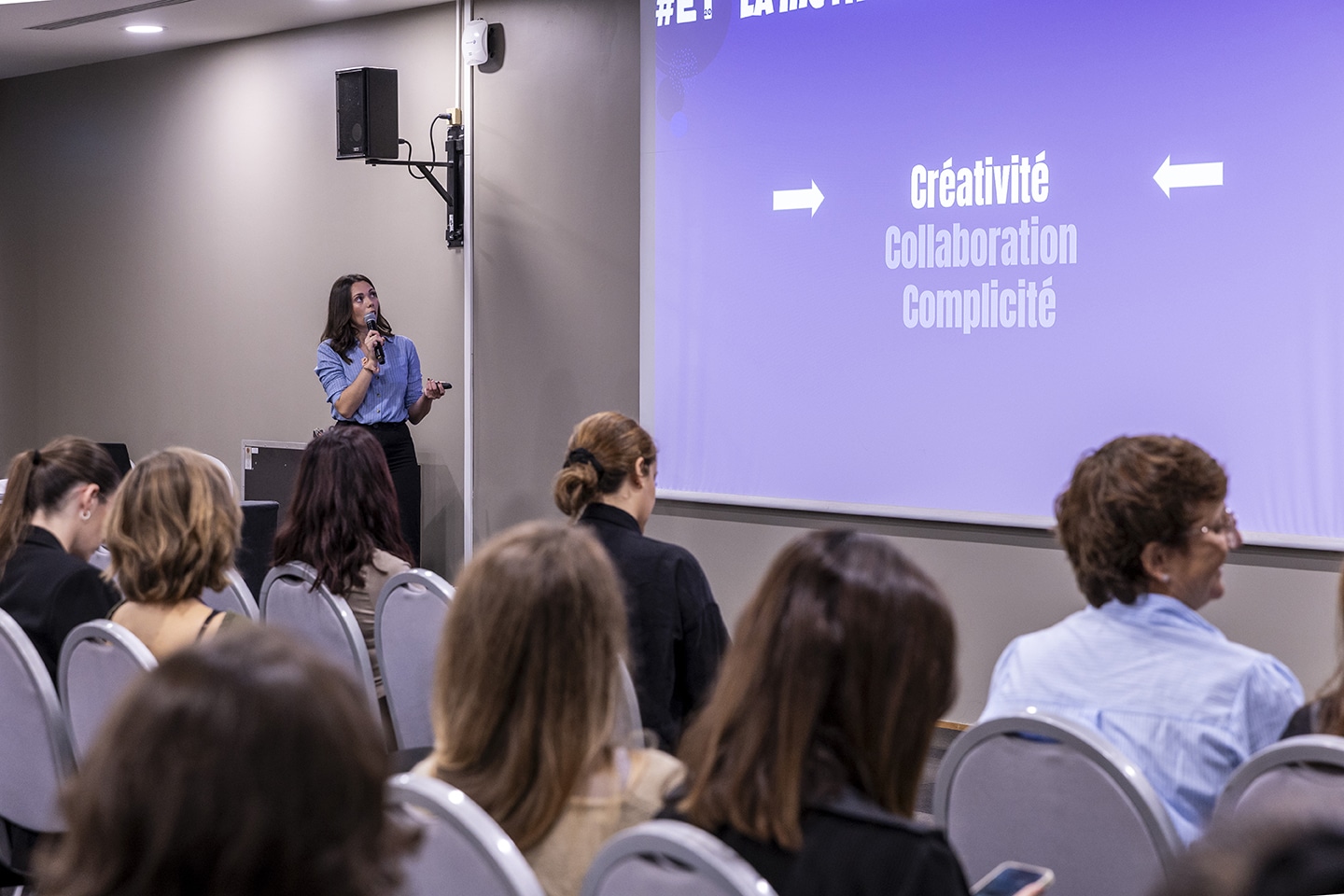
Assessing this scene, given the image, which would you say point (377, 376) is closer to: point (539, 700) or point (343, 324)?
point (343, 324)

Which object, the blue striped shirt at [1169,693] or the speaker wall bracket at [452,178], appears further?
the speaker wall bracket at [452,178]

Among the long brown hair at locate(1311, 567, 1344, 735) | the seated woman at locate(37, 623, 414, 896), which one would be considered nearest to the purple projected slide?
the long brown hair at locate(1311, 567, 1344, 735)

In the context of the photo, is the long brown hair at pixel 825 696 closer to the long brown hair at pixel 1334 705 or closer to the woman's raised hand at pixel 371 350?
the long brown hair at pixel 1334 705

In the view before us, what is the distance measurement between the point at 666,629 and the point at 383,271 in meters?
4.50

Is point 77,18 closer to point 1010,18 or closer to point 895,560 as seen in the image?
point 1010,18

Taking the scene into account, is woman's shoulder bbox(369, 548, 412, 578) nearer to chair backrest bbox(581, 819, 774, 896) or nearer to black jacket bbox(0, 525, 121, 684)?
black jacket bbox(0, 525, 121, 684)

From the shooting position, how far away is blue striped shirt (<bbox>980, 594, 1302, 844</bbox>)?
6.73 ft

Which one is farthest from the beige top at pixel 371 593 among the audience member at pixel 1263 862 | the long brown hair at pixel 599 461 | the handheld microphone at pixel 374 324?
the handheld microphone at pixel 374 324

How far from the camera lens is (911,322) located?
197 inches

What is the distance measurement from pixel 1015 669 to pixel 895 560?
2.90 feet

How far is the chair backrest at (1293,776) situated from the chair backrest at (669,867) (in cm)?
74

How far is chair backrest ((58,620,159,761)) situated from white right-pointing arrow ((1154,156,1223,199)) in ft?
11.1

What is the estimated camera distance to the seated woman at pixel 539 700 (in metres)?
1.62

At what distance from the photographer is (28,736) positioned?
2643 millimetres
